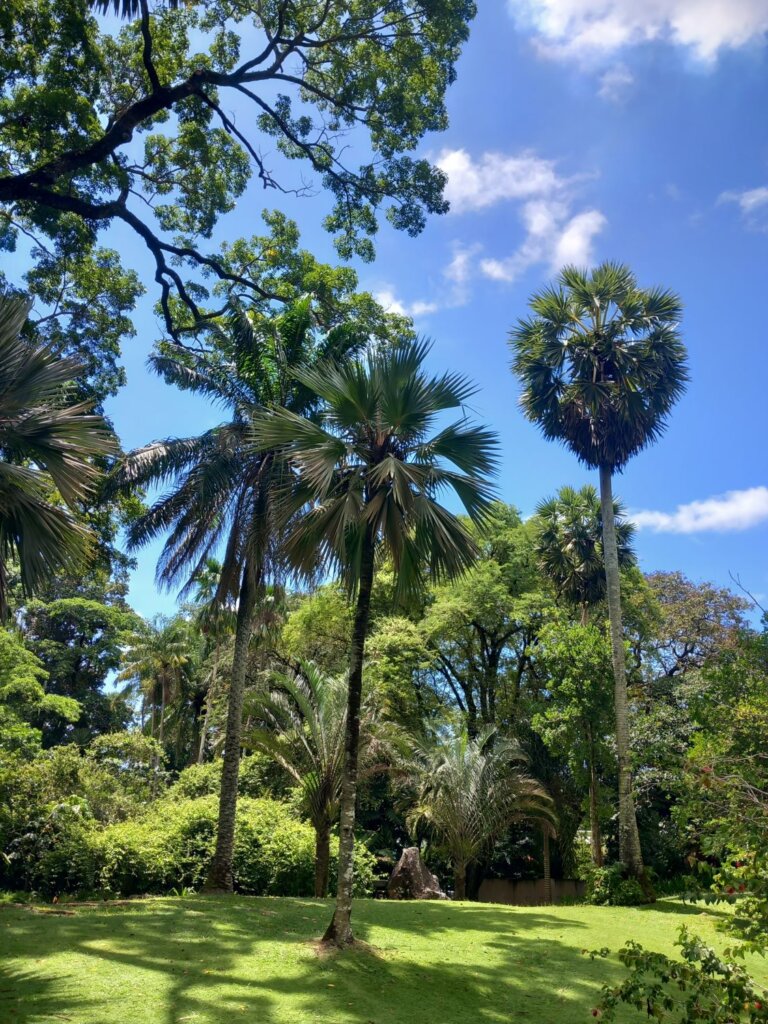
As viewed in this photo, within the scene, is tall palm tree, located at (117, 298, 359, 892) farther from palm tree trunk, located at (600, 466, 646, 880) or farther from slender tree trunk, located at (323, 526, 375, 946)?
palm tree trunk, located at (600, 466, 646, 880)

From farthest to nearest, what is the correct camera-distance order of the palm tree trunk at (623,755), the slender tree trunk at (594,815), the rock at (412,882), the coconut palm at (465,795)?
the slender tree trunk at (594,815)
the coconut palm at (465,795)
the rock at (412,882)
the palm tree trunk at (623,755)

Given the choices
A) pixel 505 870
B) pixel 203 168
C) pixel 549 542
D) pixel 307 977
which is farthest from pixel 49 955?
pixel 505 870

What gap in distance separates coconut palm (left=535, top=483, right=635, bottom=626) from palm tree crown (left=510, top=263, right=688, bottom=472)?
4333 mm

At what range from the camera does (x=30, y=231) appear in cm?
1331

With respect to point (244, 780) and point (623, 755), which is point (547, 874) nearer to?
point (623, 755)

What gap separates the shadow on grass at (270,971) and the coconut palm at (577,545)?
45.9ft

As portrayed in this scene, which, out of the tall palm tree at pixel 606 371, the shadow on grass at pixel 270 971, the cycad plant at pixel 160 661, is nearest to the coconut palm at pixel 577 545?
the tall palm tree at pixel 606 371

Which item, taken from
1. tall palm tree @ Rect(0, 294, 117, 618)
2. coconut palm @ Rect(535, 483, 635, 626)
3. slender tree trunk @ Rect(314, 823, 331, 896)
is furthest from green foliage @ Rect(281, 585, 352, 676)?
tall palm tree @ Rect(0, 294, 117, 618)

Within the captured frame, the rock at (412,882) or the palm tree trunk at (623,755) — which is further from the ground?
the palm tree trunk at (623,755)

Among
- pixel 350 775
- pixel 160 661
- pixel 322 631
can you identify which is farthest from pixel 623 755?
pixel 160 661

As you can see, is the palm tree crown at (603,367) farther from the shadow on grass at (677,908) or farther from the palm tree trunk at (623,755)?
the shadow on grass at (677,908)

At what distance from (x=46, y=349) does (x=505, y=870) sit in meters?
24.5

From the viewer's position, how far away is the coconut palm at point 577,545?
23.7m

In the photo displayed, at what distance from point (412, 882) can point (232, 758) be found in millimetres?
6265
